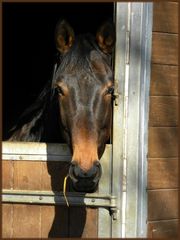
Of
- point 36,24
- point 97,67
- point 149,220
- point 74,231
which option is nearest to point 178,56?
point 97,67

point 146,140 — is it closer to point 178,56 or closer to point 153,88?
point 153,88

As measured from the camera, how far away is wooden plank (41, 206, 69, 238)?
93.7 inches

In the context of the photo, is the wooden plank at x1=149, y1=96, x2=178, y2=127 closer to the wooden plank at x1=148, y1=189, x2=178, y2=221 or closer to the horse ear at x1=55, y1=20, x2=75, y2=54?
the wooden plank at x1=148, y1=189, x2=178, y2=221

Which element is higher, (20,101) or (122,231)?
(20,101)

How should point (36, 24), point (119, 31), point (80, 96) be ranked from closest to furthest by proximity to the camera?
point (80, 96) < point (119, 31) < point (36, 24)

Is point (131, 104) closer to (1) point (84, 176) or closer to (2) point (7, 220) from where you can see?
(1) point (84, 176)

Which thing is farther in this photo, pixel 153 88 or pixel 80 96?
pixel 153 88

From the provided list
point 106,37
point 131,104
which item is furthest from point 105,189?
point 106,37

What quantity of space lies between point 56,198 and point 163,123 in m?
0.66

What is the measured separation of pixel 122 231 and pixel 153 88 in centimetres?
73

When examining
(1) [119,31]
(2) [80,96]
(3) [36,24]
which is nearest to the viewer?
(2) [80,96]

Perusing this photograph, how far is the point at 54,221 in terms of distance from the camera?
94.2 inches

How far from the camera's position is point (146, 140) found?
230cm

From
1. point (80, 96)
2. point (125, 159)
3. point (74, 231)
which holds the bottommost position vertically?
point (74, 231)
